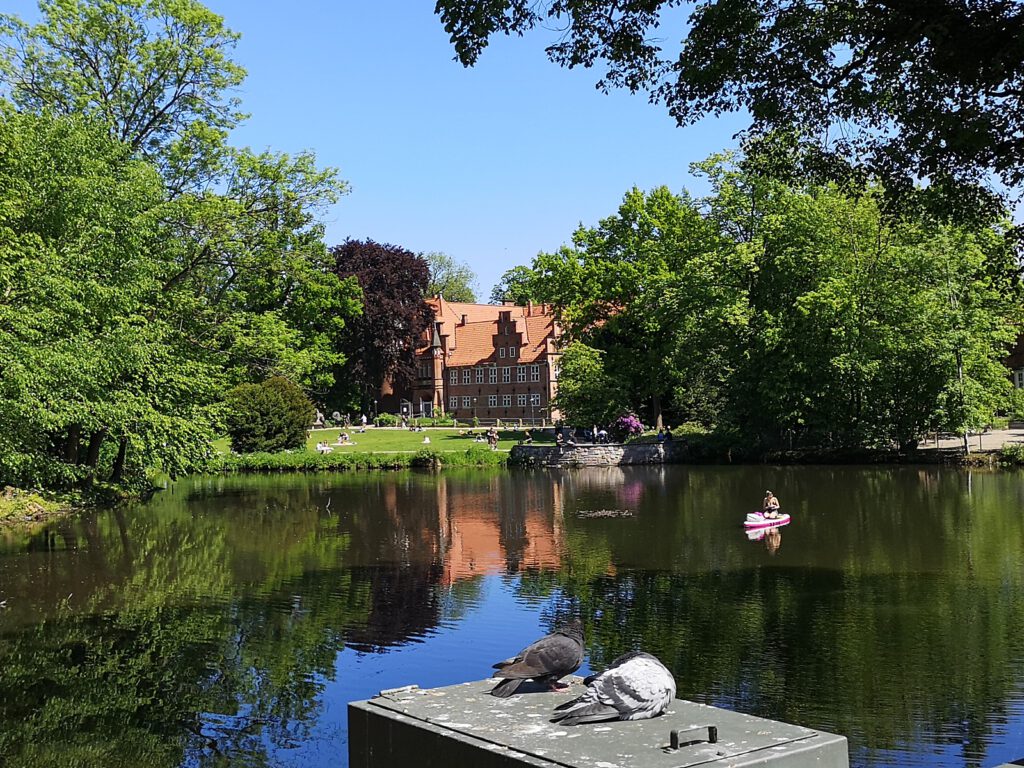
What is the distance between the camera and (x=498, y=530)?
83.5ft

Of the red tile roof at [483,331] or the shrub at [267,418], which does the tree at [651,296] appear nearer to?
the shrub at [267,418]

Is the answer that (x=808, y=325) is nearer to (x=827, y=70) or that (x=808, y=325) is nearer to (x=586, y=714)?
(x=827, y=70)

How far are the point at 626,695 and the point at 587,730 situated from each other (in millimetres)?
357

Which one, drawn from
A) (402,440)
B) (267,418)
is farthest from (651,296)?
(267,418)

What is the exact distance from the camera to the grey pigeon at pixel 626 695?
604 cm

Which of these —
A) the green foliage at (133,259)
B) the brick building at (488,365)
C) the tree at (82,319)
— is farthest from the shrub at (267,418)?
the brick building at (488,365)

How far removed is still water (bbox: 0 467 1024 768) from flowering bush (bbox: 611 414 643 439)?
91.8 feet

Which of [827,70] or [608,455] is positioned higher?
[827,70]

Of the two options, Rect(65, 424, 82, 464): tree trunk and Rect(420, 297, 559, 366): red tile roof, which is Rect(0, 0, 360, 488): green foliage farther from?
Rect(420, 297, 559, 366): red tile roof

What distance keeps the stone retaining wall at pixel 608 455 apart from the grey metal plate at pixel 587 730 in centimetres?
4408

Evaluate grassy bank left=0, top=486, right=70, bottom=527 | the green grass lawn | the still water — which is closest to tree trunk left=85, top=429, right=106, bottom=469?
grassy bank left=0, top=486, right=70, bottom=527

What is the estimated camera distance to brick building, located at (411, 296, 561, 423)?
88812 millimetres

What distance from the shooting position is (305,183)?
4059 cm

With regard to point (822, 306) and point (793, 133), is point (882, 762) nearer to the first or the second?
point (793, 133)
